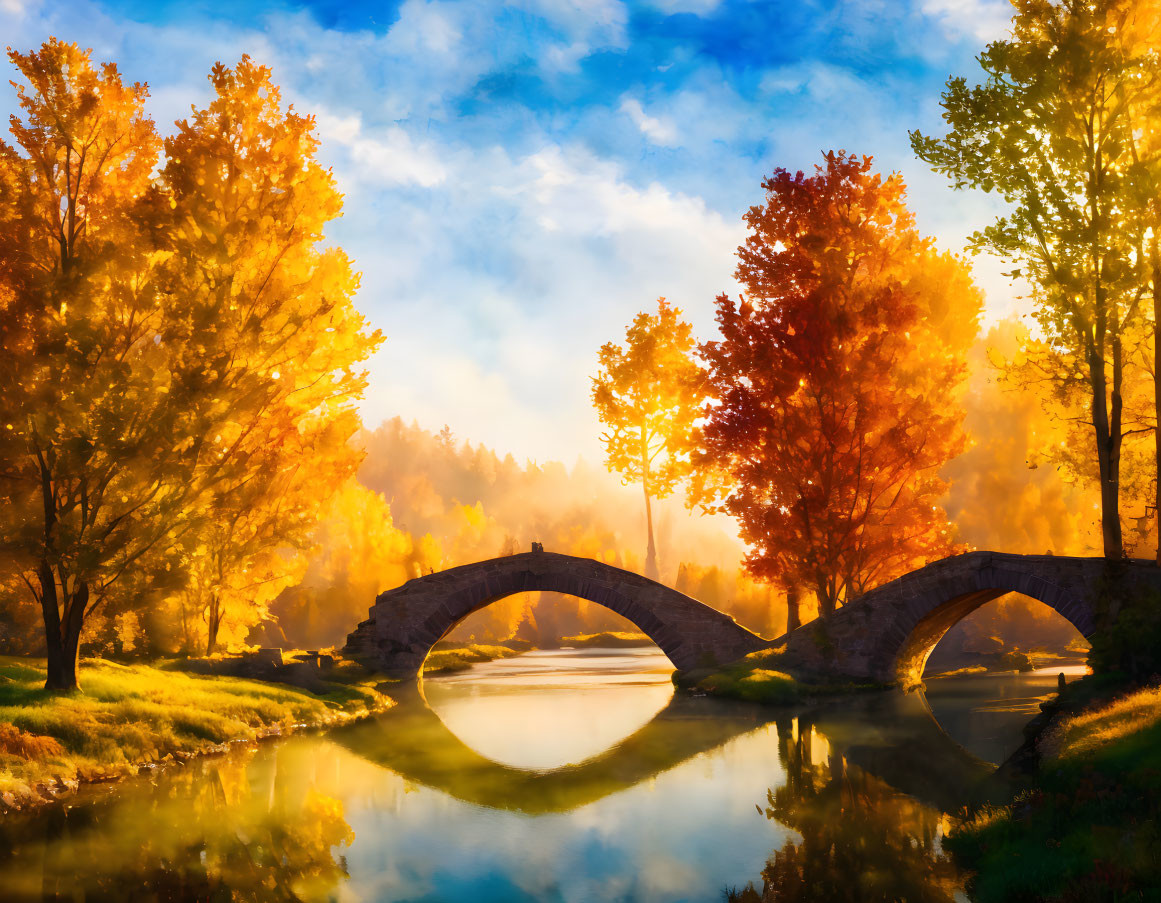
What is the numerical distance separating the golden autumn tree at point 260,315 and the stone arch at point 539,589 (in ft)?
27.9

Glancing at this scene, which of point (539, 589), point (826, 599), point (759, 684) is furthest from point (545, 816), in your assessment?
point (539, 589)

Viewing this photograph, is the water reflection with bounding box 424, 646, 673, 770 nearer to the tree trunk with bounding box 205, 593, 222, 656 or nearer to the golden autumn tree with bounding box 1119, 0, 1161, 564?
the tree trunk with bounding box 205, 593, 222, 656

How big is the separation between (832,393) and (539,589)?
14.3 m

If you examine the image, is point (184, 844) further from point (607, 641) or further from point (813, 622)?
point (607, 641)

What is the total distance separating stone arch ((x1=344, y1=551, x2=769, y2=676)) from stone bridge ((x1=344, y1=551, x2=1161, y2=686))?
0.04 metres

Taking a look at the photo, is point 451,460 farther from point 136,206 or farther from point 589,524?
point 136,206

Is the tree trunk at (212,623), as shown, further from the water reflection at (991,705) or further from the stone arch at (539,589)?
the water reflection at (991,705)

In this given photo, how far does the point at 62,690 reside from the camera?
19.8 meters

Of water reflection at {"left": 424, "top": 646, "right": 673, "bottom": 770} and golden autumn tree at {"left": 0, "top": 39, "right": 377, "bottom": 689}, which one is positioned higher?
golden autumn tree at {"left": 0, "top": 39, "right": 377, "bottom": 689}

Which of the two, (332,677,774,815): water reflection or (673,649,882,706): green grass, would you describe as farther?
(673,649,882,706): green grass

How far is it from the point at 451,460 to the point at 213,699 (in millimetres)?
158421

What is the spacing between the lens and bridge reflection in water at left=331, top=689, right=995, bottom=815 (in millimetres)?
18266

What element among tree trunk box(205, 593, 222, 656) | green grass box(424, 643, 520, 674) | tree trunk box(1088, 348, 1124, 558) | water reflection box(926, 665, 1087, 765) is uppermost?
tree trunk box(1088, 348, 1124, 558)

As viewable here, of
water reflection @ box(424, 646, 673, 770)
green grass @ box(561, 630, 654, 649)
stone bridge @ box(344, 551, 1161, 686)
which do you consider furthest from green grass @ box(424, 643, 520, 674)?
stone bridge @ box(344, 551, 1161, 686)
